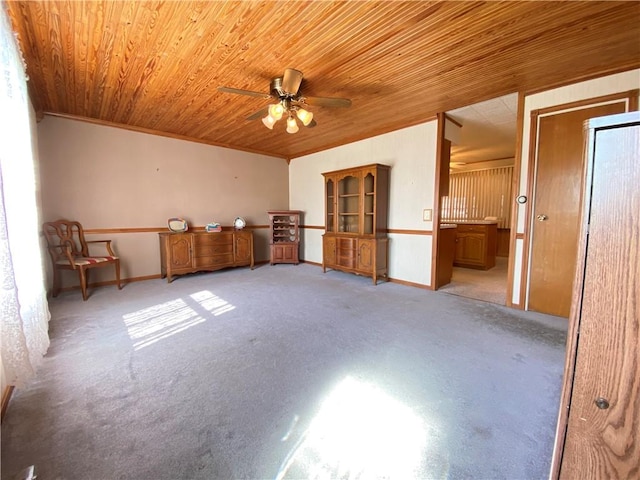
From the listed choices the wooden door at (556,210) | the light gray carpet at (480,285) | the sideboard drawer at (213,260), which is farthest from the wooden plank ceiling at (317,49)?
the light gray carpet at (480,285)

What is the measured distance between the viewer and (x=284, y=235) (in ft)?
18.9

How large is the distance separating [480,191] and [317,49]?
6.39 m

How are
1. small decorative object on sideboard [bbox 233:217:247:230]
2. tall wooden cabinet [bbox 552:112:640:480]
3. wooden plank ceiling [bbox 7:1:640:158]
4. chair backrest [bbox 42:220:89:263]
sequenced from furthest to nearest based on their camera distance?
1. small decorative object on sideboard [bbox 233:217:247:230]
2. chair backrest [bbox 42:220:89:263]
3. wooden plank ceiling [bbox 7:1:640:158]
4. tall wooden cabinet [bbox 552:112:640:480]

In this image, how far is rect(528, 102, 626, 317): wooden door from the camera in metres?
2.69

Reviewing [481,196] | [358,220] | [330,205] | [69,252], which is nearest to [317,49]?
[358,220]

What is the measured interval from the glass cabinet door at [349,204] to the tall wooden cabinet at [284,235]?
1299 millimetres

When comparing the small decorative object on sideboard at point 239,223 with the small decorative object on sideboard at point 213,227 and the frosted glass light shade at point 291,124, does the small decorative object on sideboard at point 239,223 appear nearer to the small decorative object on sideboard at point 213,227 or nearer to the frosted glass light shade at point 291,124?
the small decorative object on sideboard at point 213,227

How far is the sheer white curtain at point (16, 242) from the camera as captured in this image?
4.23 ft

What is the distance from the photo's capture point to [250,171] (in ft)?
18.1

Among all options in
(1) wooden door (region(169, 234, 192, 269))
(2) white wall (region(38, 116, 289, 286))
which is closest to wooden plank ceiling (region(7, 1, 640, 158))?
(2) white wall (region(38, 116, 289, 286))

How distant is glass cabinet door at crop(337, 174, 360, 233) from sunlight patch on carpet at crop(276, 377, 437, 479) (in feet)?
10.4

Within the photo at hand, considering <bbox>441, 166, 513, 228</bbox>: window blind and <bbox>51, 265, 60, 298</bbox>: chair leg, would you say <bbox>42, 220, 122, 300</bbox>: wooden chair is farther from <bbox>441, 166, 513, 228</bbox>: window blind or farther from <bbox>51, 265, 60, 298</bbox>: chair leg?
<bbox>441, 166, 513, 228</bbox>: window blind

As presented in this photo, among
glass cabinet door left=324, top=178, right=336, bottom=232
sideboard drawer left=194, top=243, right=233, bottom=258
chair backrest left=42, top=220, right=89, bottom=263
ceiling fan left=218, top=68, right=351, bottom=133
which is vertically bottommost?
sideboard drawer left=194, top=243, right=233, bottom=258

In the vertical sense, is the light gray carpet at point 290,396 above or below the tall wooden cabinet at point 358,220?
below
